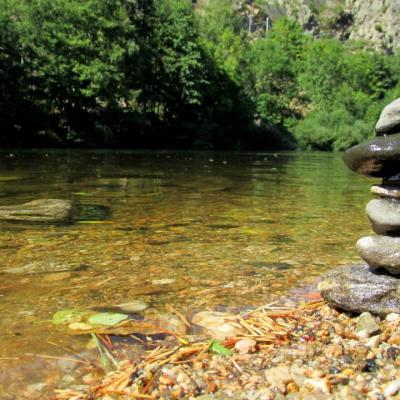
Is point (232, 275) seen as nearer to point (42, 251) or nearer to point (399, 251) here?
point (399, 251)

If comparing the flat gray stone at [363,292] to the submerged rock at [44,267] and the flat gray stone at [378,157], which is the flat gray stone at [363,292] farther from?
the submerged rock at [44,267]

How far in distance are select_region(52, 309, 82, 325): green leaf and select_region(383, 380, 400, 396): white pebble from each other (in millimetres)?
1884

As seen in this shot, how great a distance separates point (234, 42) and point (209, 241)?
88564mm

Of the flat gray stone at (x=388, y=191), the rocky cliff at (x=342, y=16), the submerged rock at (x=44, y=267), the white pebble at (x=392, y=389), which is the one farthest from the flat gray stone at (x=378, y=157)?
the rocky cliff at (x=342, y=16)

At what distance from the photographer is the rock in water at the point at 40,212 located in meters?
6.74

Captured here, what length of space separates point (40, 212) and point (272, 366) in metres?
5.39

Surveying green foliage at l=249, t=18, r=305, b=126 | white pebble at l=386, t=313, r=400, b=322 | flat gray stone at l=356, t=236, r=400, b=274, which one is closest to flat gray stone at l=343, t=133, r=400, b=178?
Answer: flat gray stone at l=356, t=236, r=400, b=274

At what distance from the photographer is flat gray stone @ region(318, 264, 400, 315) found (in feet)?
10.00

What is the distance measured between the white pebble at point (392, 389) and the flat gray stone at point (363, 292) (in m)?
0.90

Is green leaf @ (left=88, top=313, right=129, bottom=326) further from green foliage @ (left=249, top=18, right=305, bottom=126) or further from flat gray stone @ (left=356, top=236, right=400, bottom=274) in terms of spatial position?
green foliage @ (left=249, top=18, right=305, bottom=126)

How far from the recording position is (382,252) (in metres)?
3.30

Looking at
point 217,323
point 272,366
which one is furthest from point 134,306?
point 272,366

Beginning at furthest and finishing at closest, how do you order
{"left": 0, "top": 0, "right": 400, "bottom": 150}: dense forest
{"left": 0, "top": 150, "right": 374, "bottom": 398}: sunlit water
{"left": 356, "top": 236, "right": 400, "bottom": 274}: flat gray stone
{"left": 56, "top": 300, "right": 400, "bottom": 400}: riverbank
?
{"left": 0, "top": 0, "right": 400, "bottom": 150}: dense forest
{"left": 0, "top": 150, "right": 374, "bottom": 398}: sunlit water
{"left": 356, "top": 236, "right": 400, "bottom": 274}: flat gray stone
{"left": 56, "top": 300, "right": 400, "bottom": 400}: riverbank

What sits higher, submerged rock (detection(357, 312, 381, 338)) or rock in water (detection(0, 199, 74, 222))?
submerged rock (detection(357, 312, 381, 338))
